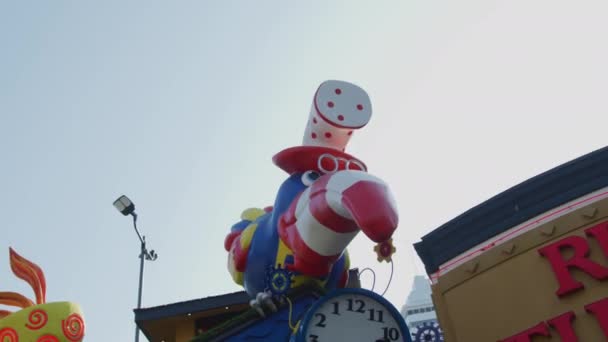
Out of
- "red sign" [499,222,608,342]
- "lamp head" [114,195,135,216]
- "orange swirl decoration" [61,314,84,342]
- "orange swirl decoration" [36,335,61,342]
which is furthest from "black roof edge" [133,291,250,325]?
"red sign" [499,222,608,342]

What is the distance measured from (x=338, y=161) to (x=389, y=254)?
1.64 meters

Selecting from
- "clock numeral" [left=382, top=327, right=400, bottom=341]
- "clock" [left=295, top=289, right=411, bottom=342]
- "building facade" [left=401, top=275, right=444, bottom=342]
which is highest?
"building facade" [left=401, top=275, right=444, bottom=342]

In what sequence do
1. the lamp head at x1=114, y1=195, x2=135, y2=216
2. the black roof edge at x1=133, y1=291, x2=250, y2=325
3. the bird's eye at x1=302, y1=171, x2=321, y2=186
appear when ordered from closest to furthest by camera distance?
the bird's eye at x1=302, y1=171, x2=321, y2=186 < the black roof edge at x1=133, y1=291, x2=250, y2=325 < the lamp head at x1=114, y1=195, x2=135, y2=216

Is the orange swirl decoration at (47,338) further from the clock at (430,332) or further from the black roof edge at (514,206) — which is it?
the black roof edge at (514,206)

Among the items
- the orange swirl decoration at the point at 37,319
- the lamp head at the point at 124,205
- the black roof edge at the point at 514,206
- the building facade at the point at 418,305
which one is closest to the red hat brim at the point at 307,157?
the black roof edge at the point at 514,206

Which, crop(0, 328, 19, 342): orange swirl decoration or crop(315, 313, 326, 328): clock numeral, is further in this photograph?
crop(0, 328, 19, 342): orange swirl decoration

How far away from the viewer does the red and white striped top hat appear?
7.37 meters

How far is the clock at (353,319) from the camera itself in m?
6.05

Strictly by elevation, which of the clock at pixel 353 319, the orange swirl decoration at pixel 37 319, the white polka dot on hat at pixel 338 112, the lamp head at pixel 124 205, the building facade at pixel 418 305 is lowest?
the clock at pixel 353 319

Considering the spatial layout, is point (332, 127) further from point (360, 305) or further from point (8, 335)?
point (8, 335)

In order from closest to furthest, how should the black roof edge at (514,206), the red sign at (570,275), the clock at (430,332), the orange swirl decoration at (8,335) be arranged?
the red sign at (570,275) < the orange swirl decoration at (8,335) < the black roof edge at (514,206) < the clock at (430,332)

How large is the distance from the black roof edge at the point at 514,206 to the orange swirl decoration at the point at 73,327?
18.5ft

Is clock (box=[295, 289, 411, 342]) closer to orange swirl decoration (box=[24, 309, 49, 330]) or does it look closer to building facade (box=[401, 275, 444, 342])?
orange swirl decoration (box=[24, 309, 49, 330])

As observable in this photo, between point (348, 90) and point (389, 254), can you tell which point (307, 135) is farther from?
point (389, 254)
